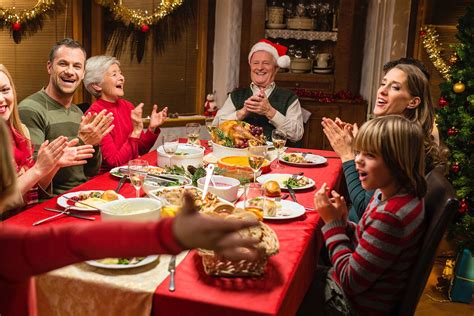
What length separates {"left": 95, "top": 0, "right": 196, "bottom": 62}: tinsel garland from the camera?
4350mm

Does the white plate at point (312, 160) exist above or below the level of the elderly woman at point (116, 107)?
below

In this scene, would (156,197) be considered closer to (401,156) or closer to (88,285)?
(88,285)

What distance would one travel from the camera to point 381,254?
156cm

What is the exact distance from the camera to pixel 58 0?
4.02 metres

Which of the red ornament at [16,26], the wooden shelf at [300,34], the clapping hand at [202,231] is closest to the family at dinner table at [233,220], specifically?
the clapping hand at [202,231]

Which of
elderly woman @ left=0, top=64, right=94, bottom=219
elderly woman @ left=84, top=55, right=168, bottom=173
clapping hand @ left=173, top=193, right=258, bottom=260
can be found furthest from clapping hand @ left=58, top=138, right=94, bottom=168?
clapping hand @ left=173, top=193, right=258, bottom=260

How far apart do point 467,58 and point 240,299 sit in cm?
268

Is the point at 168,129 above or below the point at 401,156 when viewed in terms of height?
below

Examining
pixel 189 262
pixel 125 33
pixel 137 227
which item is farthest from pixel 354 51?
pixel 137 227

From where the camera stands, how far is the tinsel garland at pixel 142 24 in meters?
4.35

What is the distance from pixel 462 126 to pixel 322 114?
180cm

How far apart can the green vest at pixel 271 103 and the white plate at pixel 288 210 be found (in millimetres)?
1845

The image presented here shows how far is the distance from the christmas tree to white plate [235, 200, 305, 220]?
1.62 meters

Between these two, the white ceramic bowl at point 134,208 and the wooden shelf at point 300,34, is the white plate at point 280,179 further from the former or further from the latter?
the wooden shelf at point 300,34
